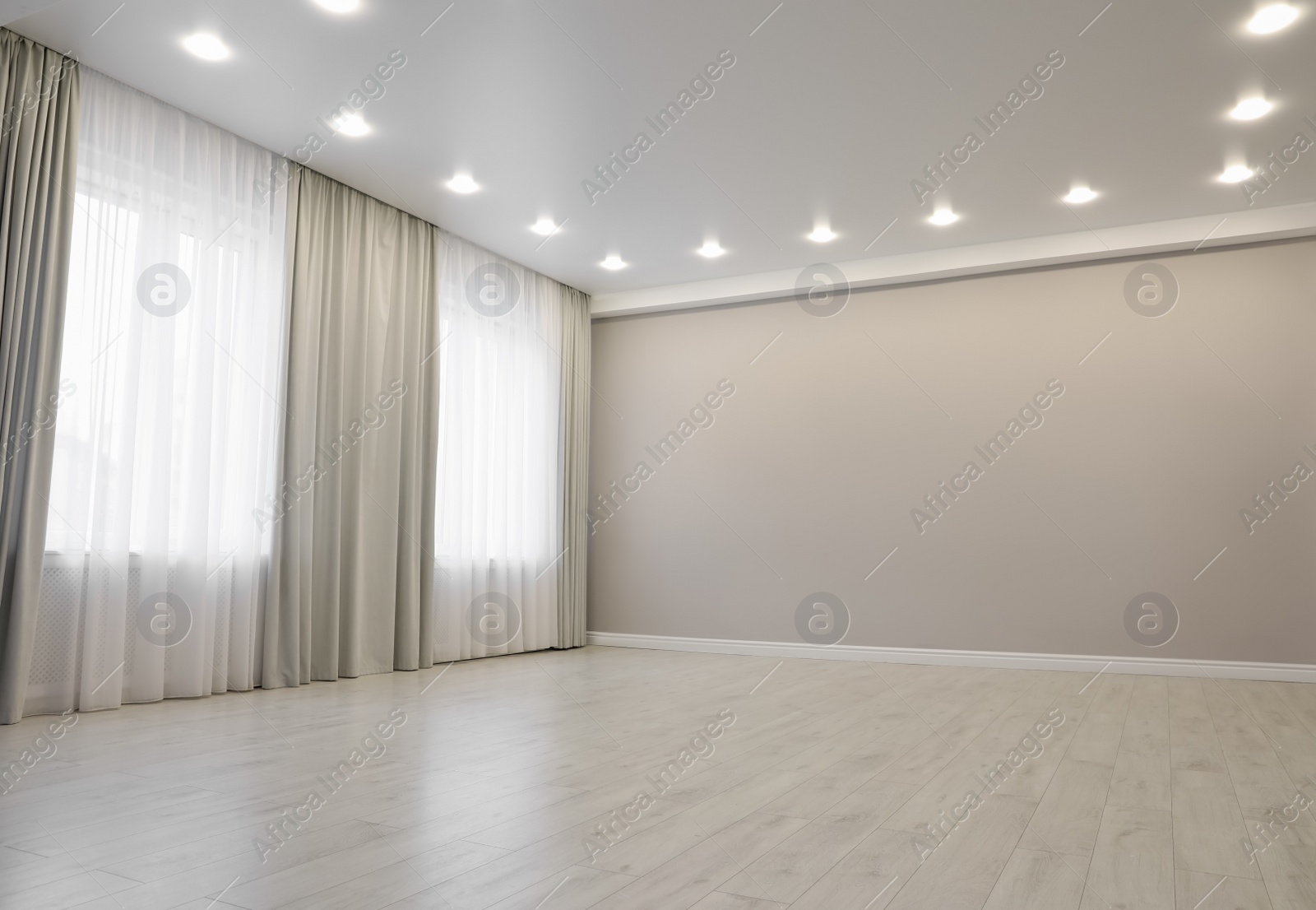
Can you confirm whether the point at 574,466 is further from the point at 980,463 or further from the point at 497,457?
the point at 980,463

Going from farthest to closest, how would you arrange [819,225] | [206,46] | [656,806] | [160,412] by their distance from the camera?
1. [819,225]
2. [160,412]
3. [206,46]
4. [656,806]

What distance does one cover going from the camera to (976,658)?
246 inches

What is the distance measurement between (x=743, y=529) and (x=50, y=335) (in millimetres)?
4785

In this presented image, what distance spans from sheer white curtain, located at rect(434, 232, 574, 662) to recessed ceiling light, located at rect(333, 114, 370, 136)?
150cm

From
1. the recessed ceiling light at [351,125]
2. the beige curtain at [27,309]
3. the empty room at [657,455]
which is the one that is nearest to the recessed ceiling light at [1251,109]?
the empty room at [657,455]

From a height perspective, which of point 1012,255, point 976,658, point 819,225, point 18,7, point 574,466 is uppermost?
point 819,225

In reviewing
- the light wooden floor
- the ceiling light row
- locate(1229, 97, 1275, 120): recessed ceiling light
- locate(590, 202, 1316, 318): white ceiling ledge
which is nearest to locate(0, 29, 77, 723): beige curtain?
the light wooden floor

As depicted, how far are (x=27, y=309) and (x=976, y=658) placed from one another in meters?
5.84

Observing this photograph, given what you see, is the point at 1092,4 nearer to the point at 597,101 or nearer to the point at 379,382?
the point at 597,101

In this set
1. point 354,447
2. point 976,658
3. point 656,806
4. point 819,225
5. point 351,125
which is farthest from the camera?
point 976,658

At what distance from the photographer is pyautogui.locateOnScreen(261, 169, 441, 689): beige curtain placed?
4.98 meters

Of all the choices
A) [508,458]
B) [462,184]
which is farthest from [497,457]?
[462,184]

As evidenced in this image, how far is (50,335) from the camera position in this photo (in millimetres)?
3848

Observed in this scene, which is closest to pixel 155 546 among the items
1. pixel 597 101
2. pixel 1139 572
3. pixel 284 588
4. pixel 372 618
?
pixel 284 588
